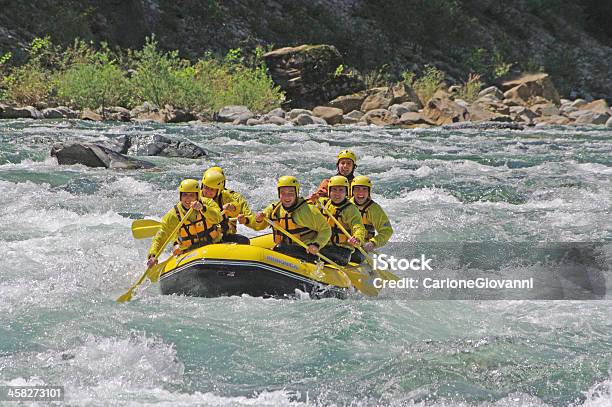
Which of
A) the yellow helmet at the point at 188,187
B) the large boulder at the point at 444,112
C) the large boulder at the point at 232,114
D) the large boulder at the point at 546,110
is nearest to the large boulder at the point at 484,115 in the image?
the large boulder at the point at 444,112

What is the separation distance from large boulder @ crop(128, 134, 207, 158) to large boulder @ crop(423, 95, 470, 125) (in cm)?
772

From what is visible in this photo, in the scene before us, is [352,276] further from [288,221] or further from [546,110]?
[546,110]

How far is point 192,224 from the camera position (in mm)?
6473

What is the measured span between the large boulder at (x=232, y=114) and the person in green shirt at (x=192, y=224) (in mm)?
11066

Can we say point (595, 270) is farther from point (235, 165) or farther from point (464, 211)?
point (235, 165)

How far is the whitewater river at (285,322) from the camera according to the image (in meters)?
4.42

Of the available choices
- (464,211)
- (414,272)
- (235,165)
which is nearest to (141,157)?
(235,165)

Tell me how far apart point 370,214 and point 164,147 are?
20.4ft

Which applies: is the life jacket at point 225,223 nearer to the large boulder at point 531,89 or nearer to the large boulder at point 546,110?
the large boulder at point 546,110

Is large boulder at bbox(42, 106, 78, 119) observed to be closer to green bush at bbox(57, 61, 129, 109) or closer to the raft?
green bush at bbox(57, 61, 129, 109)

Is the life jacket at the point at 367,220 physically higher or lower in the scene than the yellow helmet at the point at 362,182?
lower

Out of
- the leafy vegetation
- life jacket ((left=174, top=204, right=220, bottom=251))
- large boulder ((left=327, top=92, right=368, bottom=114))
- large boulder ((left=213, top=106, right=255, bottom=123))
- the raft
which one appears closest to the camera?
the raft

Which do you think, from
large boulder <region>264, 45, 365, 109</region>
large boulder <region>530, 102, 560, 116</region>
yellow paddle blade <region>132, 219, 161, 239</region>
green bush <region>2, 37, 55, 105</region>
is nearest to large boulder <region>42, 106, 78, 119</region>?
green bush <region>2, 37, 55, 105</region>

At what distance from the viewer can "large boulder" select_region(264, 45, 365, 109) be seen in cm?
2086
